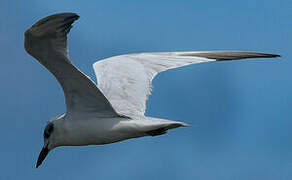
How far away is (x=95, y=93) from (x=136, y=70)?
2.21 metres

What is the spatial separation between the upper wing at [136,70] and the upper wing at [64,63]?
1.42 feet

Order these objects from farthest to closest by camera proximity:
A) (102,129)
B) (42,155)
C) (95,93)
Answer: (42,155)
(102,129)
(95,93)

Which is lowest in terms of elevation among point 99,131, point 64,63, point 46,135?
point 46,135

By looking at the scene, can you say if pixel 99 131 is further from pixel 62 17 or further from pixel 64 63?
pixel 62 17

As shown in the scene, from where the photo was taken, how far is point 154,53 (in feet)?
44.4

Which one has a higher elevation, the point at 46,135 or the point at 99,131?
the point at 99,131

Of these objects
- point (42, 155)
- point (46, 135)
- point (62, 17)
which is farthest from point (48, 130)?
point (62, 17)

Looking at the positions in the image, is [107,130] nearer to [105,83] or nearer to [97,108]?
[97,108]

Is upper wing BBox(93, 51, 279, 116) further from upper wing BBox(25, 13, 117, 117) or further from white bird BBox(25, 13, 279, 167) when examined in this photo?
upper wing BBox(25, 13, 117, 117)

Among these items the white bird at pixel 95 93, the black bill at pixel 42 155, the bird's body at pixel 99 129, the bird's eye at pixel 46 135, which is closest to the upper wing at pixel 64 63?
the white bird at pixel 95 93

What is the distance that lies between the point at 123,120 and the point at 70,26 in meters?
1.80

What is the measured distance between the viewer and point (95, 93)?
10.4 meters

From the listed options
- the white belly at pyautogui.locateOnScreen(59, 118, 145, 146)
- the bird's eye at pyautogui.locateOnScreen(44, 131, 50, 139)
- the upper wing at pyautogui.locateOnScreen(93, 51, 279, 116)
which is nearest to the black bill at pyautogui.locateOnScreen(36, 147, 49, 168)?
the bird's eye at pyautogui.locateOnScreen(44, 131, 50, 139)

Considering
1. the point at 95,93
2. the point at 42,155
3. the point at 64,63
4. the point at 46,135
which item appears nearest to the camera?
the point at 64,63
